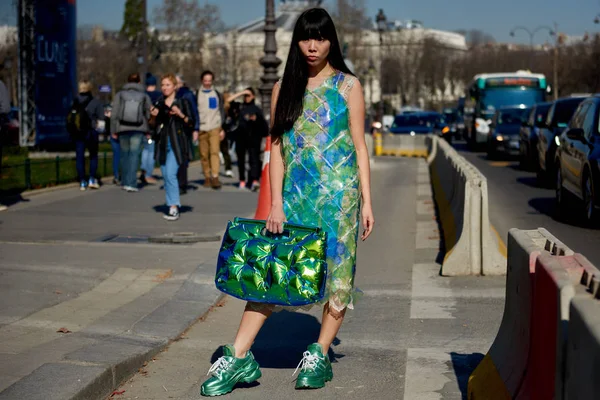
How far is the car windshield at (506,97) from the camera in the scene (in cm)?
4225

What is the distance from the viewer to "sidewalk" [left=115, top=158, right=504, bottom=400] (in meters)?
5.54

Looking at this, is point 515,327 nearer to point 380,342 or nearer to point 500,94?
point 380,342

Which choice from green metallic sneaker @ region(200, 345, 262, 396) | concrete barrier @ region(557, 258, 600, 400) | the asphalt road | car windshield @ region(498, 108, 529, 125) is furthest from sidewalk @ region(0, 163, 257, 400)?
car windshield @ region(498, 108, 529, 125)

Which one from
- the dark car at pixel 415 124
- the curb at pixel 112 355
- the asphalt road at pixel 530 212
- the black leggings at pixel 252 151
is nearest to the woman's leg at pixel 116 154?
the black leggings at pixel 252 151

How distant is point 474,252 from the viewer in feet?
30.2

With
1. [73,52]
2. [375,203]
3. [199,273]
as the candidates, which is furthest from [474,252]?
[73,52]

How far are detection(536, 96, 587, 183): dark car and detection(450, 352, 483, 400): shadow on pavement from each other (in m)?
14.8

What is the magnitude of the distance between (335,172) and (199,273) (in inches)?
136

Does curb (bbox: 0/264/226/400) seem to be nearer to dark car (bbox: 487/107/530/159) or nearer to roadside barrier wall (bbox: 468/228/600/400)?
roadside barrier wall (bbox: 468/228/600/400)

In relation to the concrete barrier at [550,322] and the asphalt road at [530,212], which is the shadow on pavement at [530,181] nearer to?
the asphalt road at [530,212]

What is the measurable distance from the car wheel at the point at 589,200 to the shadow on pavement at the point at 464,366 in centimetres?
743

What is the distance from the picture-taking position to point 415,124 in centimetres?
4691

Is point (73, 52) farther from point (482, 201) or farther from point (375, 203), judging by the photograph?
point (482, 201)

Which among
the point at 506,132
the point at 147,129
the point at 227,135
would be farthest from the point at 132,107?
the point at 506,132
